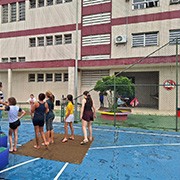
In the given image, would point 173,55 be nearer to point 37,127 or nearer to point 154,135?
point 154,135

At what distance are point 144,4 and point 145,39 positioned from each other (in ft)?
10.7

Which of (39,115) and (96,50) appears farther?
(96,50)

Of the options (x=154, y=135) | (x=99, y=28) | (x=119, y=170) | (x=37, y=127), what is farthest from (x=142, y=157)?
(x=99, y=28)

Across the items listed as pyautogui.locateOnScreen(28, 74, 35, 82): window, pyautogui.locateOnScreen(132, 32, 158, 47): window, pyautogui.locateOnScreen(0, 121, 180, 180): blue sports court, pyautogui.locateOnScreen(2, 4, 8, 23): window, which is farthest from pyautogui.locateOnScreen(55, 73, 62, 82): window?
pyautogui.locateOnScreen(0, 121, 180, 180): blue sports court

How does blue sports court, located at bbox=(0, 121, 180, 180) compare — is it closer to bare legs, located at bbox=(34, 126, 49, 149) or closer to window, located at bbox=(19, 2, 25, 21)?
bare legs, located at bbox=(34, 126, 49, 149)

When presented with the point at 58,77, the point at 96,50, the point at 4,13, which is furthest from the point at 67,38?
the point at 4,13

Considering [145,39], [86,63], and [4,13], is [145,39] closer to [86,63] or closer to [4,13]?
[86,63]

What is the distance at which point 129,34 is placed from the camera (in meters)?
15.8

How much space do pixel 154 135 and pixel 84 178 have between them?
4541mm

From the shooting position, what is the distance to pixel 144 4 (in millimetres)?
15602

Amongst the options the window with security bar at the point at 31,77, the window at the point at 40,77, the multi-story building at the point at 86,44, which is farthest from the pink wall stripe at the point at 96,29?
the window with security bar at the point at 31,77

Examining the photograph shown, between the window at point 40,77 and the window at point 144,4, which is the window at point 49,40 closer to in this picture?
the window at point 40,77

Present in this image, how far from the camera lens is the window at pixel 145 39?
15.2 metres

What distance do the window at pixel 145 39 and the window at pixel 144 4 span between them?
2562 millimetres
